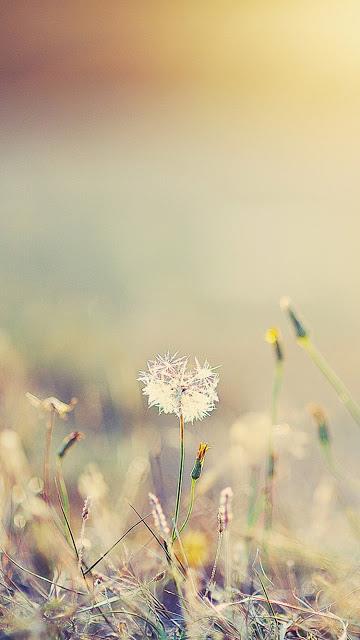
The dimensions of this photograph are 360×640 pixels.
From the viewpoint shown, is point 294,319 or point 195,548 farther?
point 195,548

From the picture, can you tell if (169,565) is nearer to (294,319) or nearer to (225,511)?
(225,511)

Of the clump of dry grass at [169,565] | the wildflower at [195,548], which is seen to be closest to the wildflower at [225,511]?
the clump of dry grass at [169,565]

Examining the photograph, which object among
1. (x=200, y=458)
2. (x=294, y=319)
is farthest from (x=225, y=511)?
(x=294, y=319)

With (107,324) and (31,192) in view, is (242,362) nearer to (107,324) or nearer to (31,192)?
(107,324)

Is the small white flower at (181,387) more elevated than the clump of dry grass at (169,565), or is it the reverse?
the small white flower at (181,387)

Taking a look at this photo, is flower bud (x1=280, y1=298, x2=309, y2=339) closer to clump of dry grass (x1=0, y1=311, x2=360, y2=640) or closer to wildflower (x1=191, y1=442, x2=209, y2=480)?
clump of dry grass (x1=0, y1=311, x2=360, y2=640)

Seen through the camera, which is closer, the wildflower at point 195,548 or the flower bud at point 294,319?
the flower bud at point 294,319

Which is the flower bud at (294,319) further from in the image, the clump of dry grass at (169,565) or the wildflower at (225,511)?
the wildflower at (225,511)

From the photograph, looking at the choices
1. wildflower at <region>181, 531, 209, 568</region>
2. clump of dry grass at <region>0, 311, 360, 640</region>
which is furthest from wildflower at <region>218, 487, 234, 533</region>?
wildflower at <region>181, 531, 209, 568</region>
